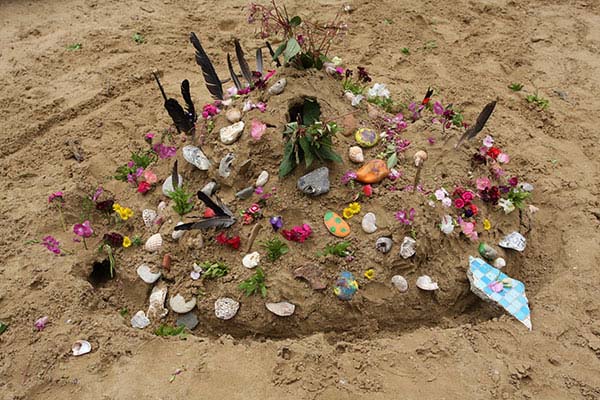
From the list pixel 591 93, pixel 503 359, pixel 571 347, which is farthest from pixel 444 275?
pixel 591 93

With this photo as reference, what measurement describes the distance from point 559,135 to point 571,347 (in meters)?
2.22

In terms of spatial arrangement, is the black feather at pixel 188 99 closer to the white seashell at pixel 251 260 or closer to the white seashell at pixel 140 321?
the white seashell at pixel 251 260

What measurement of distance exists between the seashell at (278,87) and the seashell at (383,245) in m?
1.16

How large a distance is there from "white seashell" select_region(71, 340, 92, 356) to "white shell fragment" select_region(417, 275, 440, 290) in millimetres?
1906

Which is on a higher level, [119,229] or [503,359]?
[119,229]

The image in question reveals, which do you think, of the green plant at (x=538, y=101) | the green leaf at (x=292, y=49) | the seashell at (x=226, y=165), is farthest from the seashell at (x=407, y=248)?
the green plant at (x=538, y=101)

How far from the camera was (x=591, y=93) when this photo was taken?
4.65 metres

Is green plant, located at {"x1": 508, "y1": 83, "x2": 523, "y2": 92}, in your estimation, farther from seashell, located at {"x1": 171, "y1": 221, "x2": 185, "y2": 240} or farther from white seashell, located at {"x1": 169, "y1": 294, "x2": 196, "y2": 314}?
white seashell, located at {"x1": 169, "y1": 294, "x2": 196, "y2": 314}

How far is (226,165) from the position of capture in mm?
3076

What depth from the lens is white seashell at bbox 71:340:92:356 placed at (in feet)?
8.63

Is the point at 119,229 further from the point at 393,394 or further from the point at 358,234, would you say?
the point at 393,394

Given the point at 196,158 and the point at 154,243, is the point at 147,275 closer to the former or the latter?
the point at 154,243

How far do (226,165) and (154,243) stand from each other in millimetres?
677

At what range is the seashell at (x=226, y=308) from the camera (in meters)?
2.75
